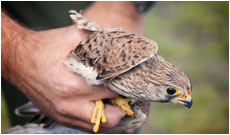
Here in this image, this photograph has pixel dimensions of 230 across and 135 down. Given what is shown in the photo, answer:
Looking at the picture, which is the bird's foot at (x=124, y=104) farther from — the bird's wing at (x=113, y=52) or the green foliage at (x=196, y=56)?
the green foliage at (x=196, y=56)

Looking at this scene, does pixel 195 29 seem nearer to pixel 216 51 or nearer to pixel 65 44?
pixel 216 51

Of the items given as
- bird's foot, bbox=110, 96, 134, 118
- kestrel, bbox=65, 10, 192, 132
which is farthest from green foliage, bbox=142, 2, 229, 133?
kestrel, bbox=65, 10, 192, 132

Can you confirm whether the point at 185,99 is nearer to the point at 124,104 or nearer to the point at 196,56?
the point at 124,104

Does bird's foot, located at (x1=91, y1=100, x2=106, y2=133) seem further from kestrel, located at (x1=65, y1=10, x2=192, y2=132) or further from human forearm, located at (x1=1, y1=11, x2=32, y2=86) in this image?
human forearm, located at (x1=1, y1=11, x2=32, y2=86)

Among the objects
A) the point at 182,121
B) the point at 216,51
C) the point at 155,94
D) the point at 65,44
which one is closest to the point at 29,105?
the point at 65,44

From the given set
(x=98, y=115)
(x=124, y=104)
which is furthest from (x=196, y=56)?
(x=98, y=115)

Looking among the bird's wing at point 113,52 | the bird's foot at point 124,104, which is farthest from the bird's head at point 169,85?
the bird's foot at point 124,104

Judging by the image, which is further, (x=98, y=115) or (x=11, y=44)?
(x=11, y=44)
